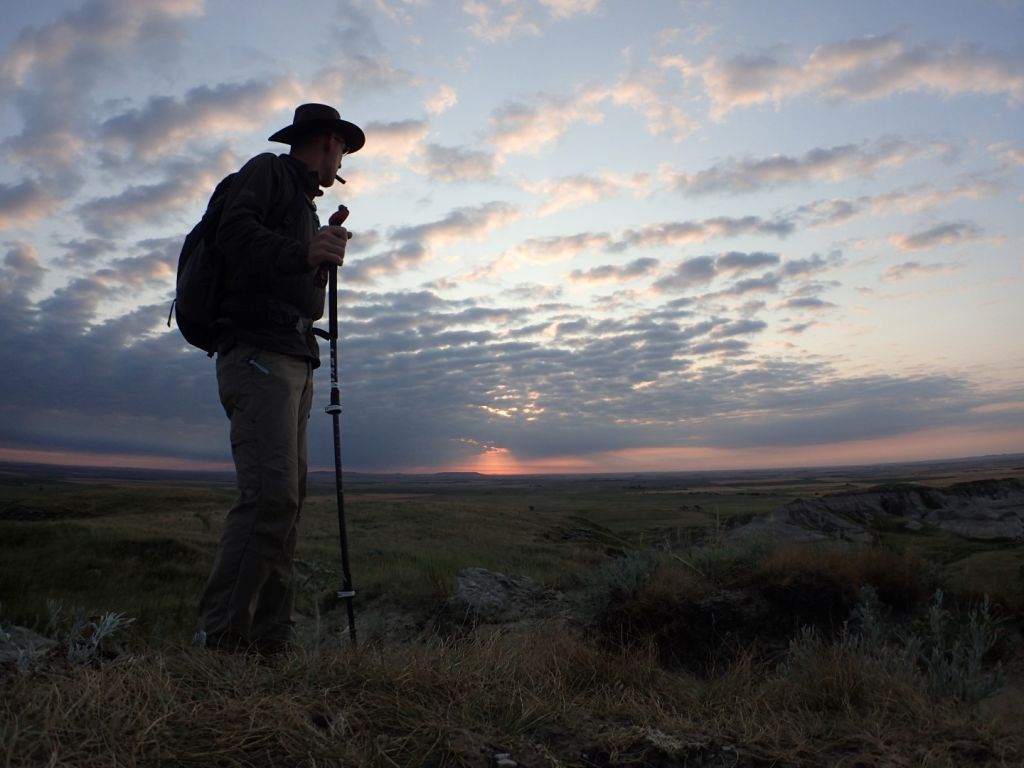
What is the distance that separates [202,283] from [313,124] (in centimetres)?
123

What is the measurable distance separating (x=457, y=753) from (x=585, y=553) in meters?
11.6

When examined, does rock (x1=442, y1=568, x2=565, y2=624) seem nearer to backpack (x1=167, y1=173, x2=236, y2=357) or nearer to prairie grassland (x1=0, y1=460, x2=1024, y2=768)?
prairie grassland (x1=0, y1=460, x2=1024, y2=768)

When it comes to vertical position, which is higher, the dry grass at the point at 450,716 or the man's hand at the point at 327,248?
the man's hand at the point at 327,248

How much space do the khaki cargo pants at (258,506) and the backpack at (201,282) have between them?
192 mm

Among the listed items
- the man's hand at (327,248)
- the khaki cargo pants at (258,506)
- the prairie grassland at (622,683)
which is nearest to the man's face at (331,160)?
the man's hand at (327,248)

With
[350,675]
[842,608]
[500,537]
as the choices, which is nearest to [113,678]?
[350,675]

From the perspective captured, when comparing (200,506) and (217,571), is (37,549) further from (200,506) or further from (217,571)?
(200,506)

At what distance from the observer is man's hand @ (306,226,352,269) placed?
3309mm

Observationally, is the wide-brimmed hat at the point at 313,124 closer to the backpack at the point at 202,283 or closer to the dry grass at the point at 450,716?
the backpack at the point at 202,283

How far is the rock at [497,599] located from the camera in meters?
6.32

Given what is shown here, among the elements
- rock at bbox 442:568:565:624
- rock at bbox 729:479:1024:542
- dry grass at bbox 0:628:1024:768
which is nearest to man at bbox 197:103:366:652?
dry grass at bbox 0:628:1024:768

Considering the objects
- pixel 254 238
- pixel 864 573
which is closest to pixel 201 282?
pixel 254 238

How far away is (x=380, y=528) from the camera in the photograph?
16.3m

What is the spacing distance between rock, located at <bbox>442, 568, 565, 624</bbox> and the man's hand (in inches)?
146
